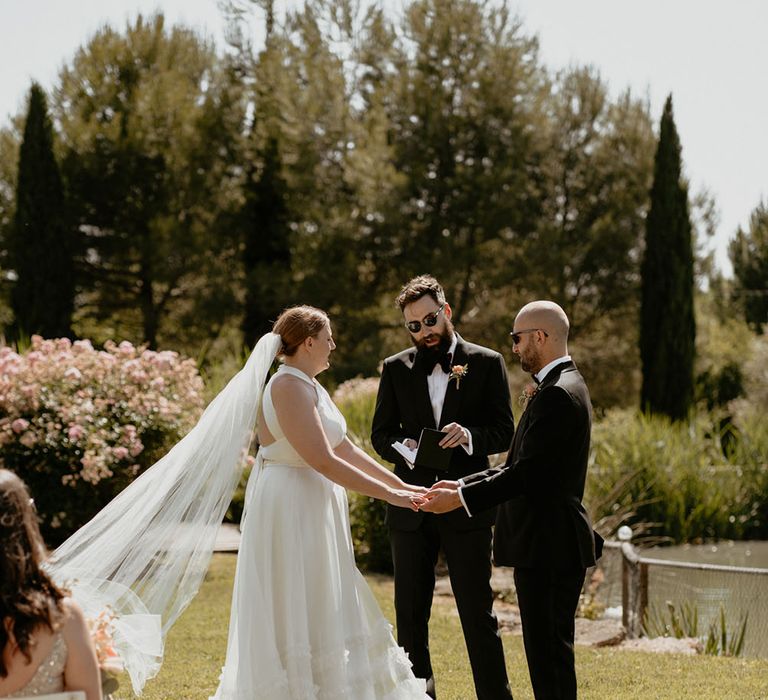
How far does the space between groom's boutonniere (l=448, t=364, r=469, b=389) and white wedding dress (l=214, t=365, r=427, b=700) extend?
673 mm

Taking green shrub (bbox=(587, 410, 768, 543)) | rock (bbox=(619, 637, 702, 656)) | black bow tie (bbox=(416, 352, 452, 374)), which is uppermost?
black bow tie (bbox=(416, 352, 452, 374))

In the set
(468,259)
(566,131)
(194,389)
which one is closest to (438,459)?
(194,389)

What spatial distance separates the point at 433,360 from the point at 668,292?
19273 millimetres

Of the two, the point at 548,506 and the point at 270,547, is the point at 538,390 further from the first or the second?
the point at 270,547

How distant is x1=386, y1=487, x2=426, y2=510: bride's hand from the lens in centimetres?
454

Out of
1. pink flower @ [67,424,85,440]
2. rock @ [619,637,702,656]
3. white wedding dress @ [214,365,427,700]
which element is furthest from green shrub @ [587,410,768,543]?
white wedding dress @ [214,365,427,700]

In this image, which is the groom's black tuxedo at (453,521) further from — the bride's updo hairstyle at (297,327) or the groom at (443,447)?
the bride's updo hairstyle at (297,327)

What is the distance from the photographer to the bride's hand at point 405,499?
454 cm

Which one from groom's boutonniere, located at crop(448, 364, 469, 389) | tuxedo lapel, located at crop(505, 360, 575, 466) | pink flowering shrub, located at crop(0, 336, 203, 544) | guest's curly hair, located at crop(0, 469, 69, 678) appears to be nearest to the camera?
guest's curly hair, located at crop(0, 469, 69, 678)

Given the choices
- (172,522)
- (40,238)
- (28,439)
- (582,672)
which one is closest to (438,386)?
(172,522)

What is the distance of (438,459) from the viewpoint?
4.79m

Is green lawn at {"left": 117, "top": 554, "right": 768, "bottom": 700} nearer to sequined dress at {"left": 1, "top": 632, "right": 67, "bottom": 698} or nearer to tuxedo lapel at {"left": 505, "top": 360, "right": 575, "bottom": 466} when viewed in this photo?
tuxedo lapel at {"left": 505, "top": 360, "right": 575, "bottom": 466}

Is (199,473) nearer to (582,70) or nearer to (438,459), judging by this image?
(438,459)

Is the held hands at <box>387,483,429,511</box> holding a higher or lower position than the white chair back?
higher
